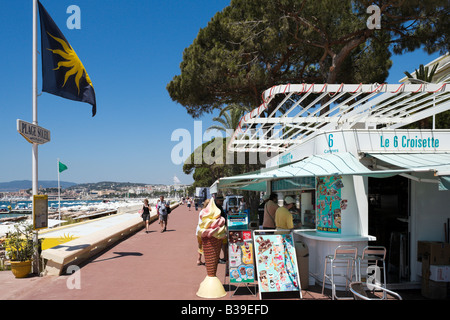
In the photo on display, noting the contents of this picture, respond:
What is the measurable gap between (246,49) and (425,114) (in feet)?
29.7

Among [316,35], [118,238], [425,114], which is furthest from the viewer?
[316,35]

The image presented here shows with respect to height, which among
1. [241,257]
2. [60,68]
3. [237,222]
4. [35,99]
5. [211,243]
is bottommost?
[237,222]

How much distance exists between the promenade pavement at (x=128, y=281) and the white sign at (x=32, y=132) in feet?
10.1

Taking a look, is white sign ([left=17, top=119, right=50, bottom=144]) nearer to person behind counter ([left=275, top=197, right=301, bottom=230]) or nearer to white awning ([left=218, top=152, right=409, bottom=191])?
white awning ([left=218, top=152, right=409, bottom=191])

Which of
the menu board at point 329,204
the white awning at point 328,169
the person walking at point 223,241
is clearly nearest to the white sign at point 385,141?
the white awning at point 328,169

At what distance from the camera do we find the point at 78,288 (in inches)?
269

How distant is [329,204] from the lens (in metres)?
7.20

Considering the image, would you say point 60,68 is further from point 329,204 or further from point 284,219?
point 329,204

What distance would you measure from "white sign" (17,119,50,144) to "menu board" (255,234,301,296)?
5.59 metres

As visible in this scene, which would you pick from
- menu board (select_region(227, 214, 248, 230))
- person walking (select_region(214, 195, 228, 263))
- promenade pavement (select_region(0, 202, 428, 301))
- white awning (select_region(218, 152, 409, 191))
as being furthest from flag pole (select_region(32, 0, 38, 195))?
menu board (select_region(227, 214, 248, 230))

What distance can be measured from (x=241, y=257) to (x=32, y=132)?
560 centimetres

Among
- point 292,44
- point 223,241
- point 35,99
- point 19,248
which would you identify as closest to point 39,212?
point 19,248
